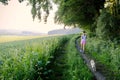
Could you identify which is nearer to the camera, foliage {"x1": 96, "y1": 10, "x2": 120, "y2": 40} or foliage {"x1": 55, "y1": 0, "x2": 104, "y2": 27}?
foliage {"x1": 96, "y1": 10, "x2": 120, "y2": 40}

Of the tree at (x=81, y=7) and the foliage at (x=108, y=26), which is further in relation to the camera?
the tree at (x=81, y=7)

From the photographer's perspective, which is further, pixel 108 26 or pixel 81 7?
pixel 81 7

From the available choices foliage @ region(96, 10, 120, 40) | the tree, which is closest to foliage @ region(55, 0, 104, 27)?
the tree

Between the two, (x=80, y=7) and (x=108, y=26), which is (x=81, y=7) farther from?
(x=108, y=26)

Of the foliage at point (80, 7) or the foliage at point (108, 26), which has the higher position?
the foliage at point (80, 7)

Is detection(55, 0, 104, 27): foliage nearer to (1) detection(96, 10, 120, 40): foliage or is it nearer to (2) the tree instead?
(2) the tree

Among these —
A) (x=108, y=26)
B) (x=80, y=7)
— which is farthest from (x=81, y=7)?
(x=108, y=26)

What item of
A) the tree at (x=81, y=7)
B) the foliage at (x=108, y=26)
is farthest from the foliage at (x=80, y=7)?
the foliage at (x=108, y=26)

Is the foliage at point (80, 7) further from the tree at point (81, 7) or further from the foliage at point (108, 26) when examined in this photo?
the foliage at point (108, 26)

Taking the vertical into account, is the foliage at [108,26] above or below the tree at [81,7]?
below

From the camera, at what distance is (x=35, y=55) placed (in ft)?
35.7

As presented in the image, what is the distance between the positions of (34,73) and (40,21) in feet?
62.3

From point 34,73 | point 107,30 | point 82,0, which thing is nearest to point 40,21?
point 82,0

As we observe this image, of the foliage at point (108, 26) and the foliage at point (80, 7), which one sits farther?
the foliage at point (80, 7)
